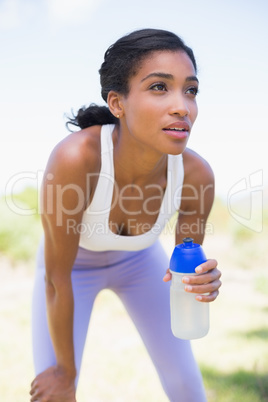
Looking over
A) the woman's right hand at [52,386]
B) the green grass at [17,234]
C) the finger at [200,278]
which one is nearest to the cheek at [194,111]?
the finger at [200,278]

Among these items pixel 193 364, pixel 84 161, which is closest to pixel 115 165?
pixel 84 161

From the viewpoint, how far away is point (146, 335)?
8.21ft

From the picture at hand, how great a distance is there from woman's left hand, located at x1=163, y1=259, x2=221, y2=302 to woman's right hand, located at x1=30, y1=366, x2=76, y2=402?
888 mm

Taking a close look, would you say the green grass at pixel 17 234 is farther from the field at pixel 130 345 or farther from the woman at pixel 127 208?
the woman at pixel 127 208

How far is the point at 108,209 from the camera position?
225 cm

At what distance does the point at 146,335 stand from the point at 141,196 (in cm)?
77

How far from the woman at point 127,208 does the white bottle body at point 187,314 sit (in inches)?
3.9

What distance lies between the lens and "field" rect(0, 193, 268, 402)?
3852 millimetres

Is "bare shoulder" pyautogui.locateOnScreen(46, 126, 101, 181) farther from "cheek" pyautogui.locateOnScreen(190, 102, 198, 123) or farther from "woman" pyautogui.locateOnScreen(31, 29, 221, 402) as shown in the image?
"cheek" pyautogui.locateOnScreen(190, 102, 198, 123)

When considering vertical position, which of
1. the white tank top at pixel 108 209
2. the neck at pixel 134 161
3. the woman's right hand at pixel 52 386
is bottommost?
the woman's right hand at pixel 52 386

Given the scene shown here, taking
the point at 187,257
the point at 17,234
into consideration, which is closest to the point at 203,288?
the point at 187,257

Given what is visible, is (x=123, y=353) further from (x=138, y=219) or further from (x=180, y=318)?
(x=180, y=318)

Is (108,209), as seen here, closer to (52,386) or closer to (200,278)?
(200,278)

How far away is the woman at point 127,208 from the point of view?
1943 millimetres
